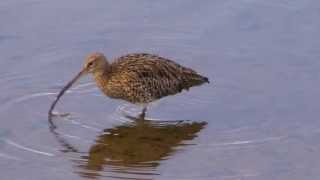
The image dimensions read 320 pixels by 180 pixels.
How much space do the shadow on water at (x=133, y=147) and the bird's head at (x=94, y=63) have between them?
646mm

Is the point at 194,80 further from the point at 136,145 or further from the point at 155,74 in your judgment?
the point at 136,145

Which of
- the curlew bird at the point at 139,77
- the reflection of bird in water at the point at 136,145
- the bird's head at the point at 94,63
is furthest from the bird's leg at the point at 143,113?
the bird's head at the point at 94,63

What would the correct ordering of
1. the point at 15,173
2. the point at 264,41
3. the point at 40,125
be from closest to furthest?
the point at 15,173 < the point at 40,125 < the point at 264,41

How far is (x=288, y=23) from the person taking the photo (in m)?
13.8

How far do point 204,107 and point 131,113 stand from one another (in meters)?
0.80

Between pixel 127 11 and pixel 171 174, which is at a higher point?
pixel 127 11

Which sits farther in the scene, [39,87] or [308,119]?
[39,87]

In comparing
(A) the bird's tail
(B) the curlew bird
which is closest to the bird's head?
(B) the curlew bird

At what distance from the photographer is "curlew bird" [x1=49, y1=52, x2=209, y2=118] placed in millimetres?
11875

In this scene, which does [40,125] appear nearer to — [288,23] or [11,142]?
[11,142]

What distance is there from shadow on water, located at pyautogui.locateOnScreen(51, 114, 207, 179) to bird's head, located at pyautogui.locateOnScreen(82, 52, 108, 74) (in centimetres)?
65

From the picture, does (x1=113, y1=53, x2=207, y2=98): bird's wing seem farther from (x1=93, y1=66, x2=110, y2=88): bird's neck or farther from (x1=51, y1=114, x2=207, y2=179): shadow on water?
(x1=51, y1=114, x2=207, y2=179): shadow on water

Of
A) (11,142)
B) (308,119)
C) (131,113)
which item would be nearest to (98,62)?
(131,113)

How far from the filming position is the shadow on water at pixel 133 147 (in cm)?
1040
